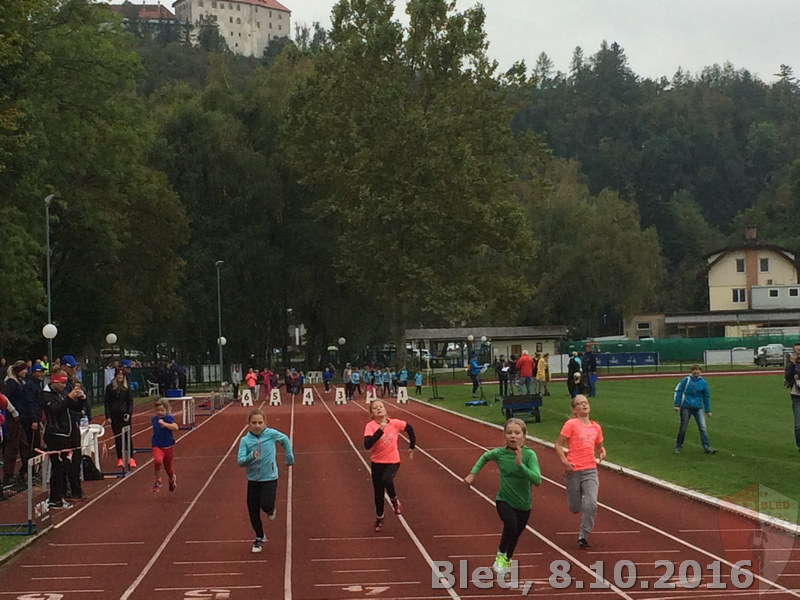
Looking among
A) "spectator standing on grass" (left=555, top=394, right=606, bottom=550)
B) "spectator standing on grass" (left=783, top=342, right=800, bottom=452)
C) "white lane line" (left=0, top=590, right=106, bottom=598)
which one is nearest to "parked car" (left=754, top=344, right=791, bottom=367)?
"spectator standing on grass" (left=783, top=342, right=800, bottom=452)

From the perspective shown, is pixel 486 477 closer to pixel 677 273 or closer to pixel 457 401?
pixel 457 401

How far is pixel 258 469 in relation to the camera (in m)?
13.1

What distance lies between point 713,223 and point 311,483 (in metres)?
139

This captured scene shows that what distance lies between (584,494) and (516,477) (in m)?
2.06

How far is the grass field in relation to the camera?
59.6ft

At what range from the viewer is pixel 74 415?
59.8ft

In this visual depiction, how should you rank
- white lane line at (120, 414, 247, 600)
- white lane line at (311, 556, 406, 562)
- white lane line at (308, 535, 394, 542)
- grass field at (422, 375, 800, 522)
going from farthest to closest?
grass field at (422, 375, 800, 522)
white lane line at (308, 535, 394, 542)
white lane line at (311, 556, 406, 562)
white lane line at (120, 414, 247, 600)

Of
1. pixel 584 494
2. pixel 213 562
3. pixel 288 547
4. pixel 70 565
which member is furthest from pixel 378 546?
pixel 70 565

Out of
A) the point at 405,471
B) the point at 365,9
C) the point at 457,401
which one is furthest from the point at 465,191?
the point at 405,471

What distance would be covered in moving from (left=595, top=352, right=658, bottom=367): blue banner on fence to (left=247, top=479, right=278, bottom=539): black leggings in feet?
187

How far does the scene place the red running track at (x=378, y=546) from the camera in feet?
35.9
